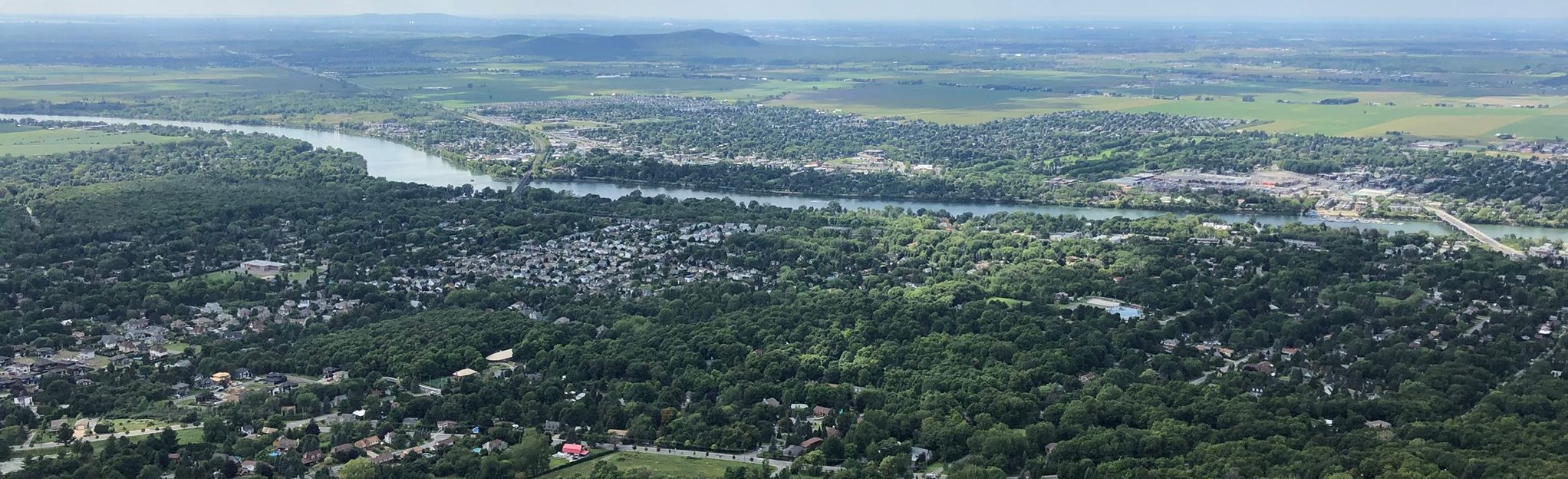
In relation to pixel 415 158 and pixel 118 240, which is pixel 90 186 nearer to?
pixel 118 240

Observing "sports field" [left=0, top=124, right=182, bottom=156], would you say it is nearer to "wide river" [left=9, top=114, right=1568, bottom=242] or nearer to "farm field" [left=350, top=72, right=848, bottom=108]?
"wide river" [left=9, top=114, right=1568, bottom=242]

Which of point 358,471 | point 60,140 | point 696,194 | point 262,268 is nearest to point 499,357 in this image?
point 358,471

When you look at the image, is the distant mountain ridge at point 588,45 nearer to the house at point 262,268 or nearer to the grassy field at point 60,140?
the grassy field at point 60,140

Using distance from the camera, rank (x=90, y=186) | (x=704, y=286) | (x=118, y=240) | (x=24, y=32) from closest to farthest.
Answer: (x=704, y=286) → (x=118, y=240) → (x=90, y=186) → (x=24, y=32)

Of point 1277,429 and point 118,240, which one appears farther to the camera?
point 118,240

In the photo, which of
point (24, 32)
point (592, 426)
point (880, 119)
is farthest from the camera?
point (24, 32)

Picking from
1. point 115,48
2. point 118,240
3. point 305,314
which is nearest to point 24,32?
point 115,48
